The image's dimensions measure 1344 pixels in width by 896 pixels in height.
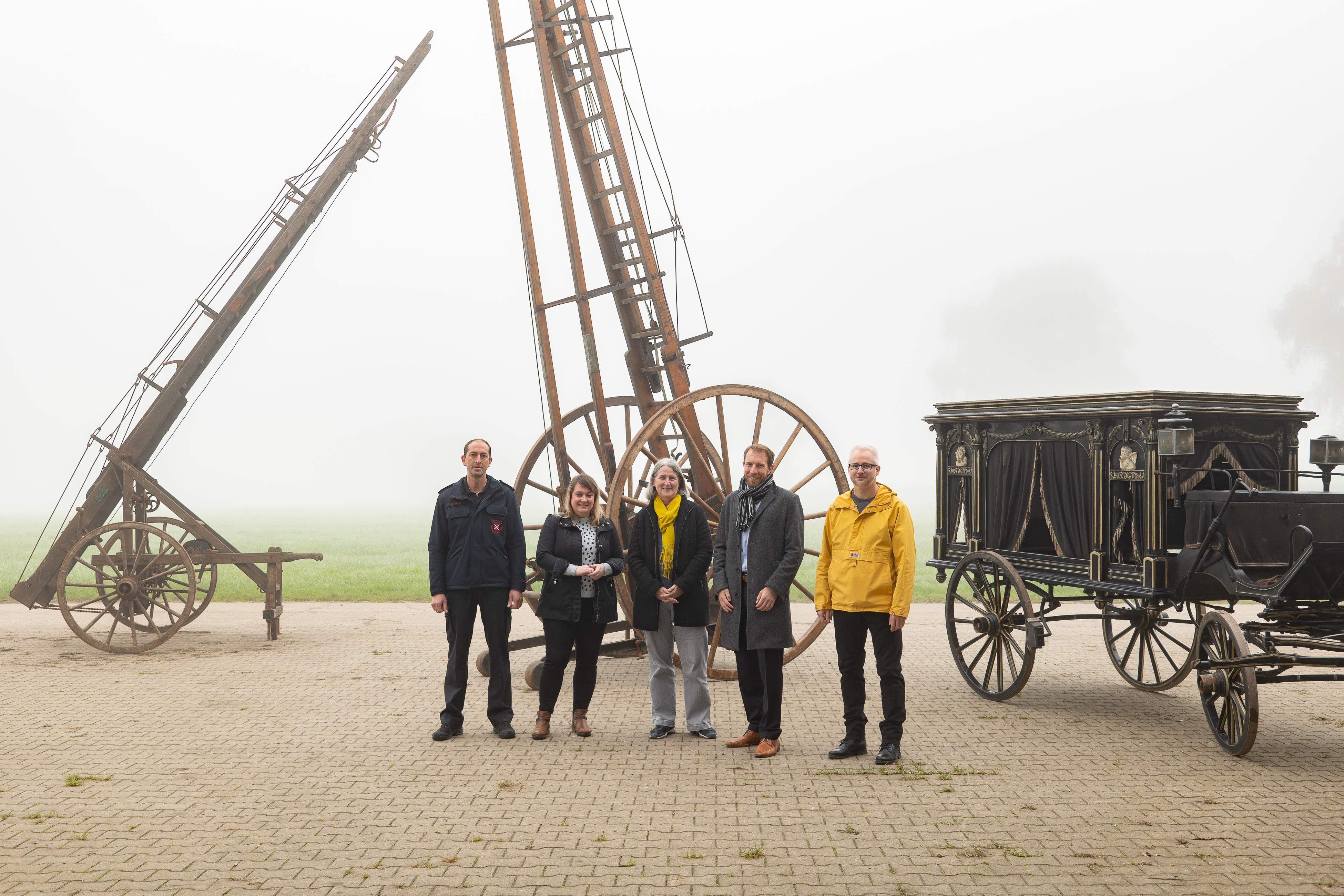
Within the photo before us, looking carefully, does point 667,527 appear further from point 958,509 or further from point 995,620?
point 958,509

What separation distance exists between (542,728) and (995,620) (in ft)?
9.78

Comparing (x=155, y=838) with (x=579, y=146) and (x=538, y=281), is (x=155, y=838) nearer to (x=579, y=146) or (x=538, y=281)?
(x=538, y=281)

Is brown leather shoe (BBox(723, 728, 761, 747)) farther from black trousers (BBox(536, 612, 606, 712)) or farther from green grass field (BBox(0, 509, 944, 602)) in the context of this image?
green grass field (BBox(0, 509, 944, 602))

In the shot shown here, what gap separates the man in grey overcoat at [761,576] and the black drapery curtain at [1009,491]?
6.93 ft

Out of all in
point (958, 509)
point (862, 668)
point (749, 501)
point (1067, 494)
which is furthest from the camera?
point (958, 509)

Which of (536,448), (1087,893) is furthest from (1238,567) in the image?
(536,448)

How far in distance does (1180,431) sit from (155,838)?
5.23m

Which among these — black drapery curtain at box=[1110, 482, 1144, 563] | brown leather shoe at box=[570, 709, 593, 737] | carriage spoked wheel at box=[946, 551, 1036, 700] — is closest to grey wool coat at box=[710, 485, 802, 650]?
brown leather shoe at box=[570, 709, 593, 737]

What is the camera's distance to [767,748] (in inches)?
211

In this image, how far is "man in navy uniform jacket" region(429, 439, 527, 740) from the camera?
5746 mm

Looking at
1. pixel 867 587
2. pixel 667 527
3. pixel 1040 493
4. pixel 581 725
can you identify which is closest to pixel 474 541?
pixel 667 527

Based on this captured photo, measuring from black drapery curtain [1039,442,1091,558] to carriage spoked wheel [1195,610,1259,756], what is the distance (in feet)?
3.19

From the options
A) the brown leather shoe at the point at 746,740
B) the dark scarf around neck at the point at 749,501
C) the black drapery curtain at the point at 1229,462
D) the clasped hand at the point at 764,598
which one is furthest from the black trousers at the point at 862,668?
the black drapery curtain at the point at 1229,462

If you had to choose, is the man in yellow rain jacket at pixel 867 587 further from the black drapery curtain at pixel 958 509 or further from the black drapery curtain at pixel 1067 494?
the black drapery curtain at pixel 958 509
